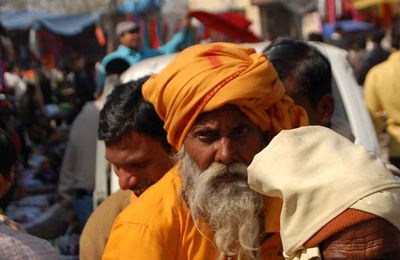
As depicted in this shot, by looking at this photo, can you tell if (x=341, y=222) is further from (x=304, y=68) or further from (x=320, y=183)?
(x=304, y=68)

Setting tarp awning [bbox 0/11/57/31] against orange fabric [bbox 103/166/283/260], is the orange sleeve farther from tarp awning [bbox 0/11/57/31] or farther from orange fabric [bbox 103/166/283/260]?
tarp awning [bbox 0/11/57/31]

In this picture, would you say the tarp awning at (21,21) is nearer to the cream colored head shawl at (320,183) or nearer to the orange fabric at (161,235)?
the orange fabric at (161,235)

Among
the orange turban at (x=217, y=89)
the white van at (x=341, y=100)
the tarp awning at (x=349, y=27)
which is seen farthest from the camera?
the tarp awning at (x=349, y=27)

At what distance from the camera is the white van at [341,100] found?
4.80 metres

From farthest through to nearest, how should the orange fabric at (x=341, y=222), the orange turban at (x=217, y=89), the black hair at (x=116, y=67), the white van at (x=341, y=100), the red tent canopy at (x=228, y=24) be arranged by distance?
the black hair at (x=116, y=67), the red tent canopy at (x=228, y=24), the white van at (x=341, y=100), the orange turban at (x=217, y=89), the orange fabric at (x=341, y=222)

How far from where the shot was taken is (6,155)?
336cm

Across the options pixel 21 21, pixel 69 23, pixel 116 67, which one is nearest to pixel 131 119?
pixel 116 67

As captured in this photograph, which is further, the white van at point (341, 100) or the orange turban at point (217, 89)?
the white van at point (341, 100)

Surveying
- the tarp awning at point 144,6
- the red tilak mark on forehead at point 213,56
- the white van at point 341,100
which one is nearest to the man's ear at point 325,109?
the red tilak mark on forehead at point 213,56

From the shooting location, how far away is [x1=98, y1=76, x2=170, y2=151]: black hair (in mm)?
3402

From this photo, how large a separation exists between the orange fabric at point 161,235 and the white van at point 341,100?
201cm

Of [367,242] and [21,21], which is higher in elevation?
[367,242]

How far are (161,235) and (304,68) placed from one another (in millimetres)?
1284

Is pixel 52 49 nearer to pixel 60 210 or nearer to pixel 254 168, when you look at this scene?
pixel 60 210
